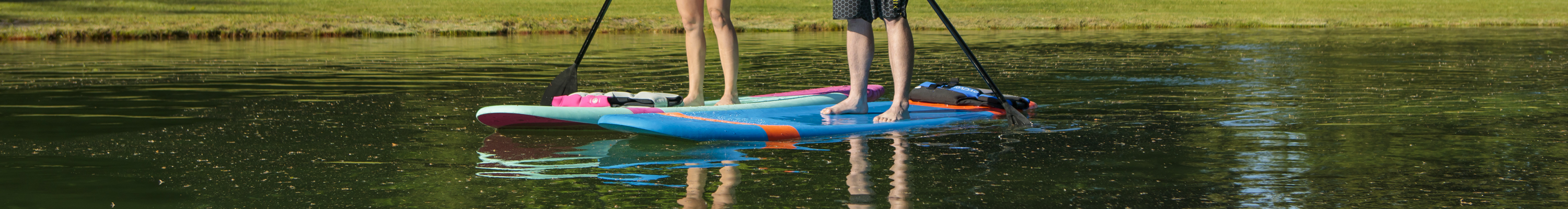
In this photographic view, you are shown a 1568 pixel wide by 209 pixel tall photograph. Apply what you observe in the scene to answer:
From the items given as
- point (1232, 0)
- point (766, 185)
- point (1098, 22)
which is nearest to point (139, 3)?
point (1098, 22)

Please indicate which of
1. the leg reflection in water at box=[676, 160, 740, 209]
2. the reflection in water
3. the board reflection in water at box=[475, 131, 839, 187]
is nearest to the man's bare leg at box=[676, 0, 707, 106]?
the board reflection in water at box=[475, 131, 839, 187]

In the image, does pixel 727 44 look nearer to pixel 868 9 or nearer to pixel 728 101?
pixel 728 101

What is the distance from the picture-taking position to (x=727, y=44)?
20.9 feet

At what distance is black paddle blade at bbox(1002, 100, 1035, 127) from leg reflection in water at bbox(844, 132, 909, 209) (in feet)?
2.71

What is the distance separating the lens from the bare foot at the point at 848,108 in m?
6.14

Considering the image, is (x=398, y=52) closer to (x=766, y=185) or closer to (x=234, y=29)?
(x=234, y=29)

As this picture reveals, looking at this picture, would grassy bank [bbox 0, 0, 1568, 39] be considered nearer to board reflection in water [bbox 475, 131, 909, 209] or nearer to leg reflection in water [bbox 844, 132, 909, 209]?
board reflection in water [bbox 475, 131, 909, 209]

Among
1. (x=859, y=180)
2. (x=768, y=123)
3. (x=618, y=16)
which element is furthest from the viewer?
(x=618, y=16)

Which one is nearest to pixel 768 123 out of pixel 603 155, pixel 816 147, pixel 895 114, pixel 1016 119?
pixel 816 147

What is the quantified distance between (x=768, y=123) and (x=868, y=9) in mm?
752

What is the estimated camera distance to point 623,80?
33.5ft

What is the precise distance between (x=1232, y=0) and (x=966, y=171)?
4552cm

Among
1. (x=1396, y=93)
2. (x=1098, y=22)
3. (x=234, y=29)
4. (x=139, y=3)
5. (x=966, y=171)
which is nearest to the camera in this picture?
(x=966, y=171)

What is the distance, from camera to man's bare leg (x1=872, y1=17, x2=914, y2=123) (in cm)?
595
